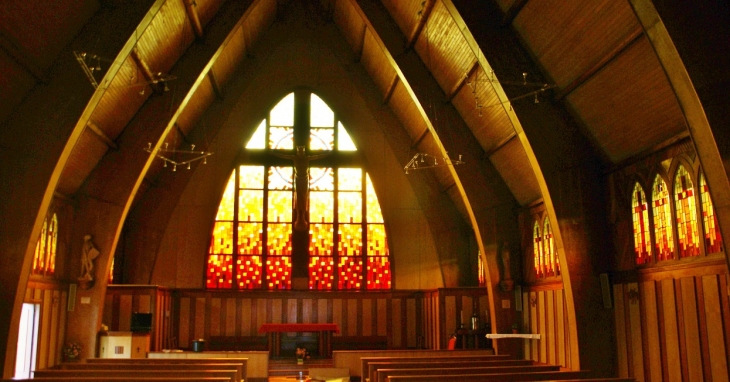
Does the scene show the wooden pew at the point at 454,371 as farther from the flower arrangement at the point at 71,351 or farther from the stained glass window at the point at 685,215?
the flower arrangement at the point at 71,351

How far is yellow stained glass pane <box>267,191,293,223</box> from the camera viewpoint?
18.5 metres

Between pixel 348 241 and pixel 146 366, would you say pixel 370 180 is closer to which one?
pixel 348 241

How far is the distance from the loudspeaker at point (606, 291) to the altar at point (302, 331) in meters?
7.00

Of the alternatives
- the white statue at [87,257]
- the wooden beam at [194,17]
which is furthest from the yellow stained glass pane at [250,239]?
the wooden beam at [194,17]

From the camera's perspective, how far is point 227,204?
1831cm

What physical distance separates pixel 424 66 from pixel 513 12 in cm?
381

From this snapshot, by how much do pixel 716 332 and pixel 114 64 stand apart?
9.25m

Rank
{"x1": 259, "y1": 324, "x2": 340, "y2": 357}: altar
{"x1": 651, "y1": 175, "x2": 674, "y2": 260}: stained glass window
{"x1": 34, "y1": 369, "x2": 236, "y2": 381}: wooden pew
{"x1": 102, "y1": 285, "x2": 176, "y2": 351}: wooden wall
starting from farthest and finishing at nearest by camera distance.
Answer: {"x1": 259, "y1": 324, "x2": 340, "y2": 357}: altar
{"x1": 102, "y1": 285, "x2": 176, "y2": 351}: wooden wall
{"x1": 651, "y1": 175, "x2": 674, "y2": 260}: stained glass window
{"x1": 34, "y1": 369, "x2": 236, "y2": 381}: wooden pew

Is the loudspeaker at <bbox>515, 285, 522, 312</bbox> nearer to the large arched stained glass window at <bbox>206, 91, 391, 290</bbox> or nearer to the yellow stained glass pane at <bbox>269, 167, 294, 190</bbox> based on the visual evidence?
the large arched stained glass window at <bbox>206, 91, 391, 290</bbox>

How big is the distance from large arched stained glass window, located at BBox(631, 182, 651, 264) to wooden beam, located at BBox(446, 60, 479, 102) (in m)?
3.66

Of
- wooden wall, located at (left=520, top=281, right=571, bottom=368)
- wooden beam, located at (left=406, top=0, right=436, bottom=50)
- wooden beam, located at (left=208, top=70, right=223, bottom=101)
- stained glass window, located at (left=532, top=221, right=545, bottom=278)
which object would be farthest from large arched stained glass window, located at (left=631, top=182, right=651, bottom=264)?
wooden beam, located at (left=208, top=70, right=223, bottom=101)

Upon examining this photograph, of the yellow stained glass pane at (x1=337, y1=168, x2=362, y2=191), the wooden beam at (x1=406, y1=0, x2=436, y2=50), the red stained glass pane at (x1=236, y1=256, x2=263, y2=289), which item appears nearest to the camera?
the wooden beam at (x1=406, y1=0, x2=436, y2=50)

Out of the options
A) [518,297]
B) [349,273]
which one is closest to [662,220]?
[518,297]

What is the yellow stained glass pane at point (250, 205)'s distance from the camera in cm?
1838
